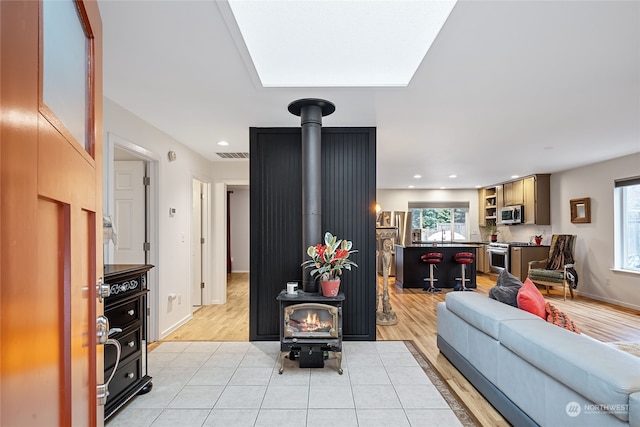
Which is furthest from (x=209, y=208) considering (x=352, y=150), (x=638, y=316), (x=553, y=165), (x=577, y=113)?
(x=638, y=316)

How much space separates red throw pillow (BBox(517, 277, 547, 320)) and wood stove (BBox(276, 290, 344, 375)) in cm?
137

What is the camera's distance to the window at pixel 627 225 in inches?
217

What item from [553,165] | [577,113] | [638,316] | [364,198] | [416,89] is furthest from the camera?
[553,165]

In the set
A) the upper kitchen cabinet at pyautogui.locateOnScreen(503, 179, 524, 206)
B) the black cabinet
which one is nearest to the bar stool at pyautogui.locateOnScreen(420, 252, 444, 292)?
the upper kitchen cabinet at pyautogui.locateOnScreen(503, 179, 524, 206)

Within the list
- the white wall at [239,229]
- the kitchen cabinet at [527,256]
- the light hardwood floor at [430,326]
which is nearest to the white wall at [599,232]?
the light hardwood floor at [430,326]

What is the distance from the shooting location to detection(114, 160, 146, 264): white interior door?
3957mm

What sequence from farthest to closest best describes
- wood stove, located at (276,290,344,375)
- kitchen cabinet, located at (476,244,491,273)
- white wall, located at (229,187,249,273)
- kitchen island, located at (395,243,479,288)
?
white wall, located at (229,187,249,273) → kitchen cabinet, located at (476,244,491,273) → kitchen island, located at (395,243,479,288) → wood stove, located at (276,290,344,375)

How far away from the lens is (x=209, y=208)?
564 centimetres

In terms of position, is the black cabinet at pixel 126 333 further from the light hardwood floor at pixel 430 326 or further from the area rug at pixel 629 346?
the area rug at pixel 629 346

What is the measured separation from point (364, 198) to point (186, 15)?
99.5 inches

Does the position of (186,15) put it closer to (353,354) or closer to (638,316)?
(353,354)

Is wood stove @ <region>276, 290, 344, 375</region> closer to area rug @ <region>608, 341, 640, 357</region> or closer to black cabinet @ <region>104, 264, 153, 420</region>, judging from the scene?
black cabinet @ <region>104, 264, 153, 420</region>

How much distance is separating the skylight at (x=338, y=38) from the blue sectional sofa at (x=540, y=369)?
1.85 metres

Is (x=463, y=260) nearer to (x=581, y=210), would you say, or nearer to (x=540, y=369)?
(x=581, y=210)
